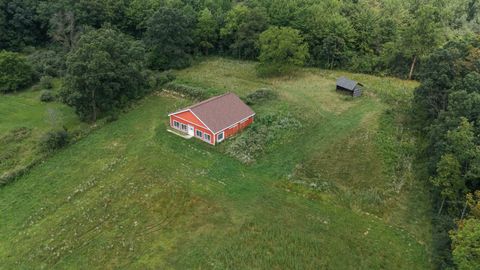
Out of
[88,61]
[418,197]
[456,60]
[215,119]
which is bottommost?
[418,197]

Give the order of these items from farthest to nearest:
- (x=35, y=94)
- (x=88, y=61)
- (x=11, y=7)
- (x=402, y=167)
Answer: (x=11, y=7), (x=35, y=94), (x=88, y=61), (x=402, y=167)

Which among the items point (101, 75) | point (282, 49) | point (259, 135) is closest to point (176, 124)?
point (259, 135)

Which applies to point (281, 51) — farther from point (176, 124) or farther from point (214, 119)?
point (176, 124)

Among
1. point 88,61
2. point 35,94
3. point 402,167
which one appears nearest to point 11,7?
point 35,94

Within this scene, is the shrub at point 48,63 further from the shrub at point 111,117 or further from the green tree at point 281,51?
the green tree at point 281,51

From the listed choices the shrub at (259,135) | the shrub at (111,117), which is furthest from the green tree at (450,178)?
the shrub at (111,117)

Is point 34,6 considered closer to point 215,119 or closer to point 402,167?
point 215,119

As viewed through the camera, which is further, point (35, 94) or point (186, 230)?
point (35, 94)
